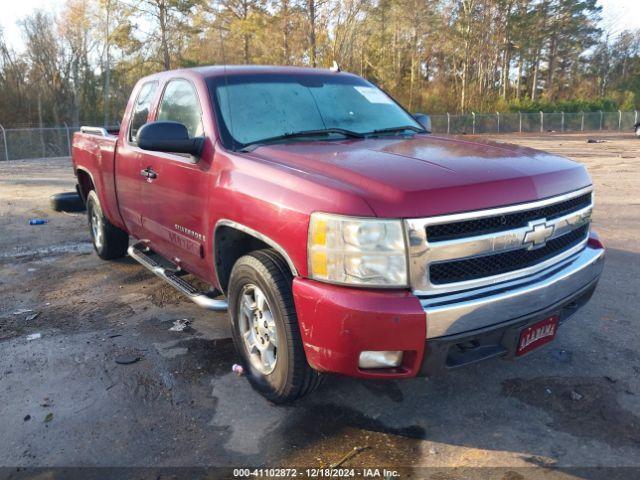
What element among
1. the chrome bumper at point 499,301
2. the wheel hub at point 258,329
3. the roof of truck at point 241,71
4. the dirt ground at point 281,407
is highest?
the roof of truck at point 241,71

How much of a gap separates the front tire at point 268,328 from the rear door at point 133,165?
1751 mm

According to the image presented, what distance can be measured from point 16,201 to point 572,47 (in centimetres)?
5809

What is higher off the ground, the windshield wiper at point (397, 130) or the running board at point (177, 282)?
the windshield wiper at point (397, 130)

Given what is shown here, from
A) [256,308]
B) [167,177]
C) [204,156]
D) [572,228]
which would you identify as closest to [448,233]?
[572,228]

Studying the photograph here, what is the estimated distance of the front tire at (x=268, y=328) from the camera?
2887 millimetres

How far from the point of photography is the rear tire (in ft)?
20.0

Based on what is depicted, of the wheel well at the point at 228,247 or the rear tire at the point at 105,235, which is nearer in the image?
the wheel well at the point at 228,247

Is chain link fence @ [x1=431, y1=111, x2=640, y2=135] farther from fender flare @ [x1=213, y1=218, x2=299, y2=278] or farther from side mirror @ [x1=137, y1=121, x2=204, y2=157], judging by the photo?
fender flare @ [x1=213, y1=218, x2=299, y2=278]

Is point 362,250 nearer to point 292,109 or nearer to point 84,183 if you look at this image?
point 292,109

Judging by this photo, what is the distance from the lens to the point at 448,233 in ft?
8.50

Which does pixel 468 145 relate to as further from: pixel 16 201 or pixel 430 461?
pixel 16 201

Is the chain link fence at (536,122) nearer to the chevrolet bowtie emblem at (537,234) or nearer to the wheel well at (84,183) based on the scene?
the wheel well at (84,183)

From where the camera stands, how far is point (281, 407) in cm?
325

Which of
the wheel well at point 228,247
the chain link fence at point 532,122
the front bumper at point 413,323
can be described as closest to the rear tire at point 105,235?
the wheel well at point 228,247
